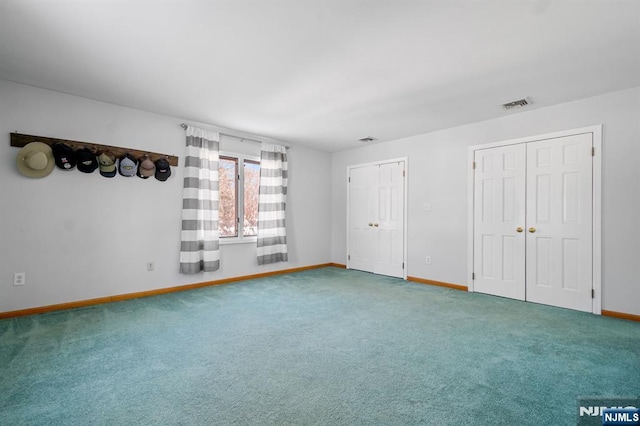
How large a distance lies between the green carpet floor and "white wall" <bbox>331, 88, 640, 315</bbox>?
2.41 ft

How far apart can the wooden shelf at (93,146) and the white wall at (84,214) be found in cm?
7

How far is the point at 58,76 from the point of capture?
3.11m

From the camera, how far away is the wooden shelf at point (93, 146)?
3275 mm

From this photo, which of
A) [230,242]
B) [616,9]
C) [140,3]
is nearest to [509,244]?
[616,9]

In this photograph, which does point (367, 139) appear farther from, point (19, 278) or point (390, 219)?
point (19, 278)

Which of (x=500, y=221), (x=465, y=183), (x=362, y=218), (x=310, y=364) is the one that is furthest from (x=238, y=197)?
(x=500, y=221)

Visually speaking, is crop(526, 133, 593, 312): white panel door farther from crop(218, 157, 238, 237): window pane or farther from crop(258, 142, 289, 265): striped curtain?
crop(218, 157, 238, 237): window pane

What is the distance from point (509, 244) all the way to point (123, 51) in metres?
4.93

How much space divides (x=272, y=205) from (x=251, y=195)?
0.41 m

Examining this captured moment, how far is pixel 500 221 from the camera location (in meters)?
4.23

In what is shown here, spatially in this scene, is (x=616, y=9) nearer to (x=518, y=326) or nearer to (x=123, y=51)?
(x=518, y=326)

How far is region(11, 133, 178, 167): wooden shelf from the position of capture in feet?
10.7

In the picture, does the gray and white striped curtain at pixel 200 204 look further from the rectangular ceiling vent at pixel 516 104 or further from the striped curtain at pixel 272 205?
the rectangular ceiling vent at pixel 516 104

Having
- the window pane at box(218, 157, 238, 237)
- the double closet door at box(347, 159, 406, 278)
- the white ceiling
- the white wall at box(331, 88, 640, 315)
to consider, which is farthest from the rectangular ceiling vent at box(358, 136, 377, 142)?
the window pane at box(218, 157, 238, 237)
